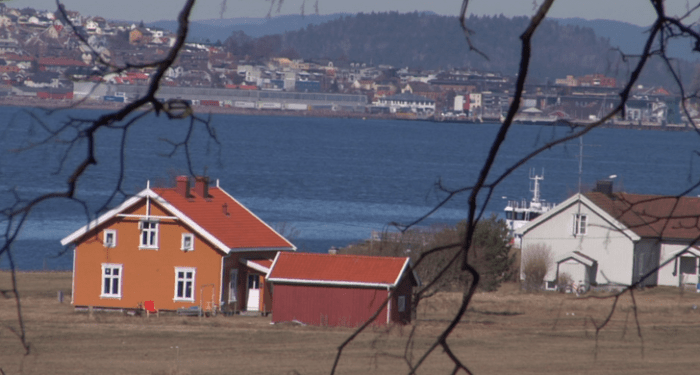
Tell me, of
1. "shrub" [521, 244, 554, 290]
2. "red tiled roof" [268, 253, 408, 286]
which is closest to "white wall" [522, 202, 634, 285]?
"shrub" [521, 244, 554, 290]

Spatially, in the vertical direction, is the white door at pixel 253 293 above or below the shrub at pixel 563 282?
above

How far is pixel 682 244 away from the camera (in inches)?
1198

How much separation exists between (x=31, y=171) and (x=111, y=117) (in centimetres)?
7085

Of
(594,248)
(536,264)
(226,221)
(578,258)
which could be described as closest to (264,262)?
(226,221)

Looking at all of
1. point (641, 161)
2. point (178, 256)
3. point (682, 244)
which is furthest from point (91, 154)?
point (641, 161)

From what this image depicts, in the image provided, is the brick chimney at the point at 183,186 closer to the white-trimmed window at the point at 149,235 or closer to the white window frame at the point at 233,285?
the white-trimmed window at the point at 149,235

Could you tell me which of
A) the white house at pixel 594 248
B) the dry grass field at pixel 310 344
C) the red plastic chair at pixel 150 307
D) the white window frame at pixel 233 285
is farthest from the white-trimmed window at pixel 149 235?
the white house at pixel 594 248

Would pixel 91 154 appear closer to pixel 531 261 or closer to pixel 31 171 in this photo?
pixel 531 261

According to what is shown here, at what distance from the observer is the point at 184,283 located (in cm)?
2469

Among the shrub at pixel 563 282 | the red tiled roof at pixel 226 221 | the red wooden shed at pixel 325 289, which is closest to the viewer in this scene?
the red wooden shed at pixel 325 289

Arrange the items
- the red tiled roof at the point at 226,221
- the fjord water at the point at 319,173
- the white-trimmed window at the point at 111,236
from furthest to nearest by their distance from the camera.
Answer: the fjord water at the point at 319,173 → the red tiled roof at the point at 226,221 → the white-trimmed window at the point at 111,236

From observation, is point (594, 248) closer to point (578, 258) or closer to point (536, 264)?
point (578, 258)

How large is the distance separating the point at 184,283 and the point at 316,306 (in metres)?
3.66

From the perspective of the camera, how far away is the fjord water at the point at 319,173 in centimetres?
3629
